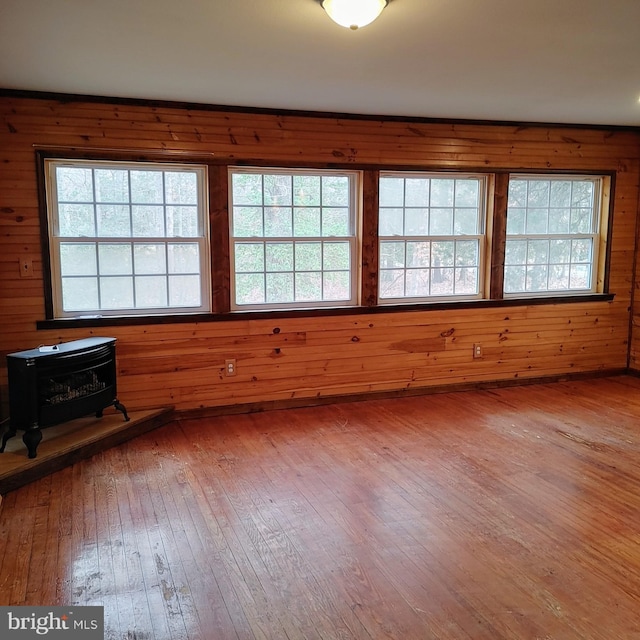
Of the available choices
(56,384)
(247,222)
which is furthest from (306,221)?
(56,384)

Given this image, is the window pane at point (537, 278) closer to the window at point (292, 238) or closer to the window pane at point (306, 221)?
the window at point (292, 238)

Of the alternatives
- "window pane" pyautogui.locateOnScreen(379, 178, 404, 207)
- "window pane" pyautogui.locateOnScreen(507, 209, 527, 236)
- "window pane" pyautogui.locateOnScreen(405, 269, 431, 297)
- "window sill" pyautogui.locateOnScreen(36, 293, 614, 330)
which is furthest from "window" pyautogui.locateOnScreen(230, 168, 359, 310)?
"window pane" pyautogui.locateOnScreen(507, 209, 527, 236)

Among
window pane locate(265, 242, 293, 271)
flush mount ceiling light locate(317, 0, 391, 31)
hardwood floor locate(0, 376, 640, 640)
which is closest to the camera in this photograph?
hardwood floor locate(0, 376, 640, 640)

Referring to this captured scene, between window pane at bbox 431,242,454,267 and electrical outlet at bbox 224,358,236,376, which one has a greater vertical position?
window pane at bbox 431,242,454,267

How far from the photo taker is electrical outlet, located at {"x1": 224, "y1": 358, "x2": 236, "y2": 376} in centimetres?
479

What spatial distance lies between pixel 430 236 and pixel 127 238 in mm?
2674

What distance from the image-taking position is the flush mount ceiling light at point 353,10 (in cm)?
246

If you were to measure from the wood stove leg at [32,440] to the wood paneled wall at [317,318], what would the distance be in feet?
2.66

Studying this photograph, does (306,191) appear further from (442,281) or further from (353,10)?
(353,10)

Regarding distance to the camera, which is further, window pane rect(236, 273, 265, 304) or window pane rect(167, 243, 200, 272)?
window pane rect(236, 273, 265, 304)

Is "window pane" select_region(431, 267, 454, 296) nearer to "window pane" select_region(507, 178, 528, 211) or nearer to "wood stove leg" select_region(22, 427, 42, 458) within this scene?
"window pane" select_region(507, 178, 528, 211)

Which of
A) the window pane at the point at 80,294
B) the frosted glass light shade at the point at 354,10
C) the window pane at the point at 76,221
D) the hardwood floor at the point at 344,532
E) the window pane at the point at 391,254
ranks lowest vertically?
the hardwood floor at the point at 344,532

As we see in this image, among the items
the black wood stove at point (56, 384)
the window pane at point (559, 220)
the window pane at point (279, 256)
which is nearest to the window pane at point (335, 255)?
the window pane at point (279, 256)

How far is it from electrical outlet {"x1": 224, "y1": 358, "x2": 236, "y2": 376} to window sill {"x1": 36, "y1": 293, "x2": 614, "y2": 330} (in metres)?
0.35
